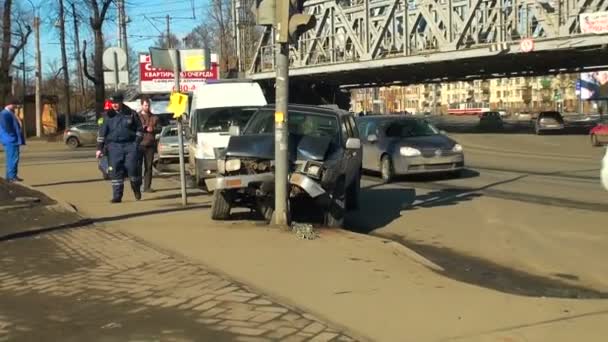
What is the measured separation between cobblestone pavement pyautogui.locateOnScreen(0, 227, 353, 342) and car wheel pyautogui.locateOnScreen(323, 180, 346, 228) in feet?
9.74

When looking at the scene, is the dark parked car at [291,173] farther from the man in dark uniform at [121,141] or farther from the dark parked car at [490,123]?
the dark parked car at [490,123]

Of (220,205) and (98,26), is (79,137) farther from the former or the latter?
(220,205)

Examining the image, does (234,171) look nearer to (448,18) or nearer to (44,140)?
(448,18)

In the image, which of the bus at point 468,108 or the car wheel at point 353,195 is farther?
the bus at point 468,108

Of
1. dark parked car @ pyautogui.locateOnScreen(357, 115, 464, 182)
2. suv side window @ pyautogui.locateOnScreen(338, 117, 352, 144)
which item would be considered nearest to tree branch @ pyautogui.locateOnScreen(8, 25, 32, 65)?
dark parked car @ pyautogui.locateOnScreen(357, 115, 464, 182)

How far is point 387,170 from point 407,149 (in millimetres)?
826

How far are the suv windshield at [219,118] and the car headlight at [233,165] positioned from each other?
6.13m

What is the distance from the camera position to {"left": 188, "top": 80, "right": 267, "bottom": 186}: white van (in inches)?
626

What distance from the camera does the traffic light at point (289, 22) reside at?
9617 millimetres

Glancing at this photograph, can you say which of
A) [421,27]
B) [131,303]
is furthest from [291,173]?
[421,27]

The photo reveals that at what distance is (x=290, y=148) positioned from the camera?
34.5 ft

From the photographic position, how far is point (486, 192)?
51.1ft

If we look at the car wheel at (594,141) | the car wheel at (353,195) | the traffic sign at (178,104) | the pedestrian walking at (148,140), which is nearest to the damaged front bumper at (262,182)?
the car wheel at (353,195)

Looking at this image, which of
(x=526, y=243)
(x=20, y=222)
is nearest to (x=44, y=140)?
(x=20, y=222)
